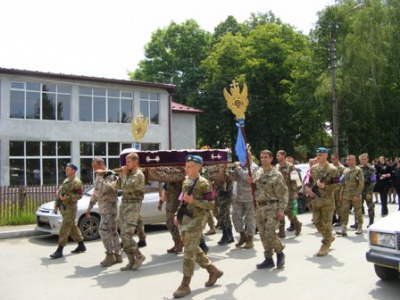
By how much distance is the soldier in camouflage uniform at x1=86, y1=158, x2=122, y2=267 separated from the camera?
300 inches

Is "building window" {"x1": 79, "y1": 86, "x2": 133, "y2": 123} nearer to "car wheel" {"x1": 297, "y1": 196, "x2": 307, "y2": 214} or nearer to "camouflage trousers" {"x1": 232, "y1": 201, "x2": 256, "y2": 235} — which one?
"car wheel" {"x1": 297, "y1": 196, "x2": 307, "y2": 214}

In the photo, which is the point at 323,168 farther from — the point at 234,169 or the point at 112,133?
the point at 112,133

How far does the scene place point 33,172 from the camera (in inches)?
901

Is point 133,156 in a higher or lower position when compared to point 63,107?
lower

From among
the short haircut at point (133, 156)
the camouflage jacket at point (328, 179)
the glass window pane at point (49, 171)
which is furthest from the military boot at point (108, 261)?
the glass window pane at point (49, 171)

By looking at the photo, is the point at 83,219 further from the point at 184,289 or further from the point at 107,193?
the point at 184,289

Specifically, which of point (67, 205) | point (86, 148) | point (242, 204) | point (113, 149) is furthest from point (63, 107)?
point (242, 204)

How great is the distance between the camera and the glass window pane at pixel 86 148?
2468 cm

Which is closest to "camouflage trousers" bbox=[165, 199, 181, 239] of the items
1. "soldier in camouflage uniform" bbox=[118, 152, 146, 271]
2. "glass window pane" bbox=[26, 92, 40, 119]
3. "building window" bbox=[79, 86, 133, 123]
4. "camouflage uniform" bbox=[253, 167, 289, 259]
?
"soldier in camouflage uniform" bbox=[118, 152, 146, 271]

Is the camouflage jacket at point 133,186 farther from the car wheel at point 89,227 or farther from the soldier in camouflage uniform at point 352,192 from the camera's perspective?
the soldier in camouflage uniform at point 352,192

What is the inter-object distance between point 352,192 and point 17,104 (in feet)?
60.7

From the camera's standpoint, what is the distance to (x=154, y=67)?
1687 inches

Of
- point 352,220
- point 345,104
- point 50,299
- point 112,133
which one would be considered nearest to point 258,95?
point 345,104

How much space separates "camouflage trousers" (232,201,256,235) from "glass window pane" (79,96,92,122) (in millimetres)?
17519
